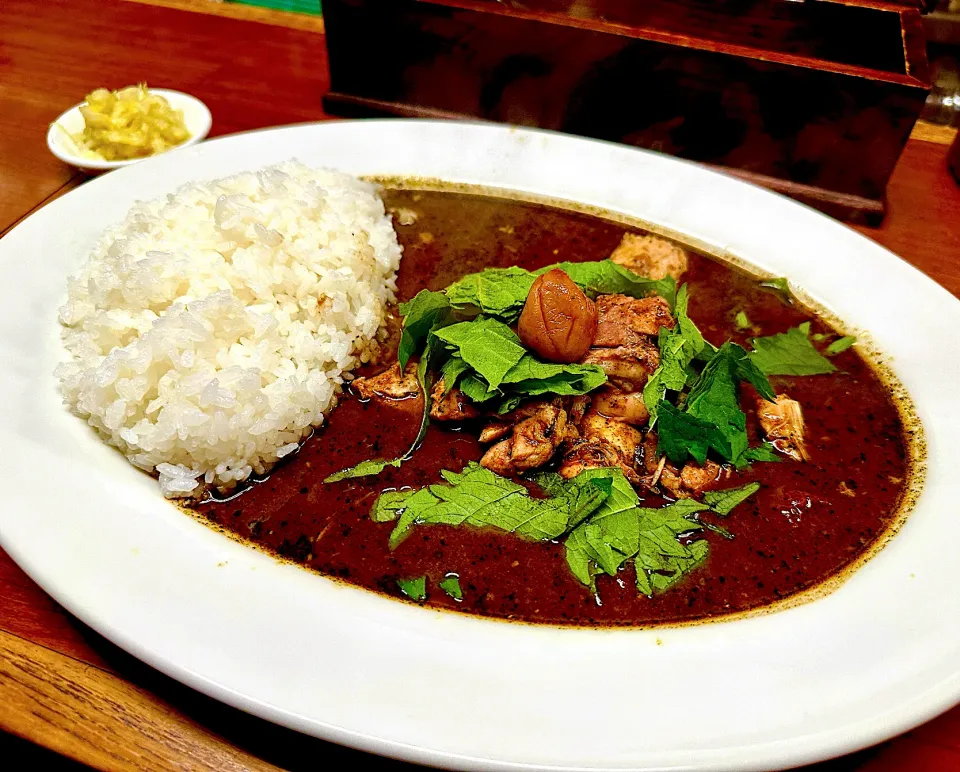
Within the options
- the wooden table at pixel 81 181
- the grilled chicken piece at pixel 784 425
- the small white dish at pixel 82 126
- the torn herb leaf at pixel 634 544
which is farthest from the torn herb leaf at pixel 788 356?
the small white dish at pixel 82 126

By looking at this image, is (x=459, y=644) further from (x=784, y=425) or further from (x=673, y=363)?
(x=784, y=425)

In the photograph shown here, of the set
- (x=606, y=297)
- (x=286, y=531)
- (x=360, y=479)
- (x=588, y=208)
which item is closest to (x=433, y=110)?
(x=588, y=208)

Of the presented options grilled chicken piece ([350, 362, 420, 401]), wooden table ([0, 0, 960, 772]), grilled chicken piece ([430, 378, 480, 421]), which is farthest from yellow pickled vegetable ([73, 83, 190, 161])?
grilled chicken piece ([430, 378, 480, 421])

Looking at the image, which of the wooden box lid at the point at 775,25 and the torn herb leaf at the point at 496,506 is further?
the wooden box lid at the point at 775,25

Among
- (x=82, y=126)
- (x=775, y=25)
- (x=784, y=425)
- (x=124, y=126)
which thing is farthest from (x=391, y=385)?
(x=775, y=25)

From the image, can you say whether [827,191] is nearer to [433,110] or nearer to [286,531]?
[433,110]

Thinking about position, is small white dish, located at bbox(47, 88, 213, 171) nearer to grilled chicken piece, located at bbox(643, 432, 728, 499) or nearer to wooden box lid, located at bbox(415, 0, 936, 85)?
wooden box lid, located at bbox(415, 0, 936, 85)

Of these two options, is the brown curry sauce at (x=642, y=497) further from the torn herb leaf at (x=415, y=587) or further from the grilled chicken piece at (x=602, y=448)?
the grilled chicken piece at (x=602, y=448)
